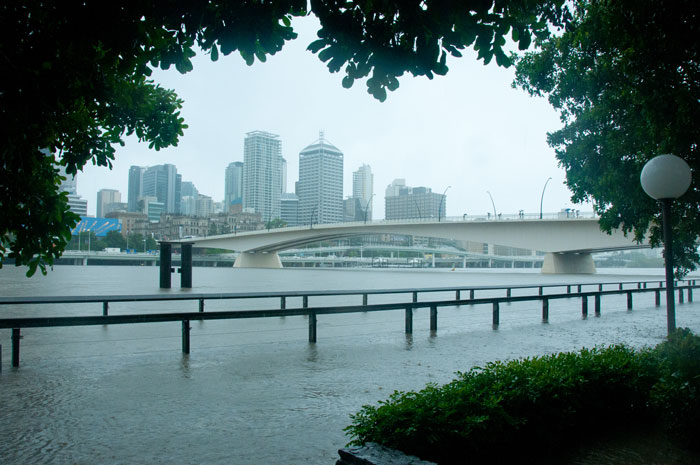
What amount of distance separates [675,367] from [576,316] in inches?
493

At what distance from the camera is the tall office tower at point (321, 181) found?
170 metres

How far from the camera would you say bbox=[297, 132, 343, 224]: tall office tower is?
6708 inches

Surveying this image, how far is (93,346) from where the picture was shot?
10344mm

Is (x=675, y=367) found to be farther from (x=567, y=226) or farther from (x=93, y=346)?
(x=567, y=226)

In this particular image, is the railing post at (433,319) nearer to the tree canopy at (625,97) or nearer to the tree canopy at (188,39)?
the tree canopy at (625,97)

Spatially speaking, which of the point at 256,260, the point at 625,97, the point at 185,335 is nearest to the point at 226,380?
the point at 185,335

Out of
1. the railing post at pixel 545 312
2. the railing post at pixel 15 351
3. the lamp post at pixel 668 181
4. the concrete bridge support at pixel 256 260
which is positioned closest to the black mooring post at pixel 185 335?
the railing post at pixel 15 351

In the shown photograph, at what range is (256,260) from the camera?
95.4 meters

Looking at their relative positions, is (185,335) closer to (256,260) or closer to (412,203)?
(256,260)

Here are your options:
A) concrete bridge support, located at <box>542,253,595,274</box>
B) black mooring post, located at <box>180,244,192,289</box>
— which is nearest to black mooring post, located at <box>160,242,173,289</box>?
black mooring post, located at <box>180,244,192,289</box>

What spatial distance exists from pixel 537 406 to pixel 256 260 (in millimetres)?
92927

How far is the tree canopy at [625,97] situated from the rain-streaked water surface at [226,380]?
329 cm

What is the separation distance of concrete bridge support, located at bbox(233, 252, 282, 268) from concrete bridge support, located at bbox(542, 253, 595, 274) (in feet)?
162

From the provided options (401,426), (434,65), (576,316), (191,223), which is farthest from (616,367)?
(191,223)
